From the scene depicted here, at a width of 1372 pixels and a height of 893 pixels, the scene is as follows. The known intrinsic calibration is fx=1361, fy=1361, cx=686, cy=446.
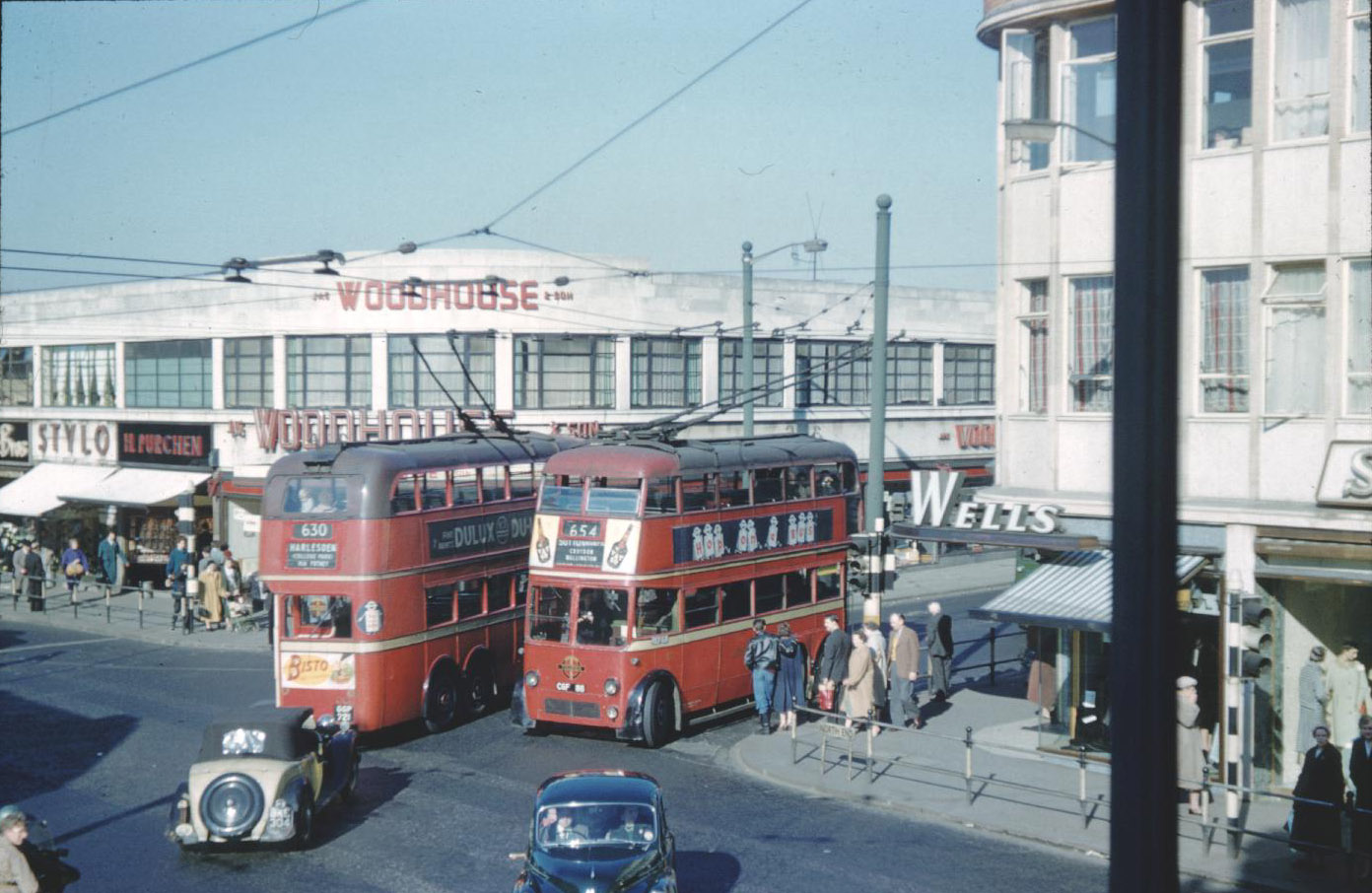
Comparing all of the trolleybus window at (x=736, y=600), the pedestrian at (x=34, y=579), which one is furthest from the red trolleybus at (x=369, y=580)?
the pedestrian at (x=34, y=579)

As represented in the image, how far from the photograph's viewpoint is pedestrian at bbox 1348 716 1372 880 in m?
13.1

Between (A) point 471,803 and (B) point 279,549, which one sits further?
(B) point 279,549

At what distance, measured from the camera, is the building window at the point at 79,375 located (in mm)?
44812

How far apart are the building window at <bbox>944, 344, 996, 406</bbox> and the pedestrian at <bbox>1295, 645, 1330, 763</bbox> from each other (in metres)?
32.8

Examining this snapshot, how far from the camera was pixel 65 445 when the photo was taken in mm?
46156

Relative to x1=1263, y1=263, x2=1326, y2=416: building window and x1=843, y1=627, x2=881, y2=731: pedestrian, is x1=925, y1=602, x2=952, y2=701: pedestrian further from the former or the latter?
x1=1263, y1=263, x2=1326, y2=416: building window

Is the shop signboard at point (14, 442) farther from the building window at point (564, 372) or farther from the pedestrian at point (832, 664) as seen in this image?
the pedestrian at point (832, 664)

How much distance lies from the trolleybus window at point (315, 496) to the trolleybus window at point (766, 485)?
21.2ft

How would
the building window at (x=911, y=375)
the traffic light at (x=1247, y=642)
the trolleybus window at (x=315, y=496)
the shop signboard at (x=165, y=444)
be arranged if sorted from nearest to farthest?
the traffic light at (x=1247, y=642), the trolleybus window at (x=315, y=496), the shop signboard at (x=165, y=444), the building window at (x=911, y=375)

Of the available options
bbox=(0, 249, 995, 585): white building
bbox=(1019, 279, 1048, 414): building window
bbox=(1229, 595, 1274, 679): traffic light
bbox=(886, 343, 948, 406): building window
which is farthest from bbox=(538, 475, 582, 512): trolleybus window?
bbox=(886, 343, 948, 406): building window

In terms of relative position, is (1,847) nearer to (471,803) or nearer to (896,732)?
(471,803)

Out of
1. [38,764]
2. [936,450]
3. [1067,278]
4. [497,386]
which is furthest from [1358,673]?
[936,450]

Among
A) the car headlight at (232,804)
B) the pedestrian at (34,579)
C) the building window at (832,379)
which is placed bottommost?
the pedestrian at (34,579)

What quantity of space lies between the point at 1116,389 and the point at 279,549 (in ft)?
60.4
